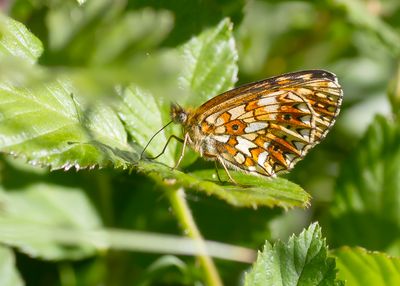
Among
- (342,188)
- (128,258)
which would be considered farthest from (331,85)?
(128,258)

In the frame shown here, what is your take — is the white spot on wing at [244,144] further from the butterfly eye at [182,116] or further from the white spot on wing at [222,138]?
the butterfly eye at [182,116]

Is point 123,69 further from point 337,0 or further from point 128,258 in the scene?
point 337,0

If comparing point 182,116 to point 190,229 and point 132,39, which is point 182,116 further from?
point 132,39

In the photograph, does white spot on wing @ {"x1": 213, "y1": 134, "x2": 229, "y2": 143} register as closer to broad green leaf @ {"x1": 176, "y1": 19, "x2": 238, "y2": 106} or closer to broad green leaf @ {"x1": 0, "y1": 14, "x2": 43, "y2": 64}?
broad green leaf @ {"x1": 176, "y1": 19, "x2": 238, "y2": 106}

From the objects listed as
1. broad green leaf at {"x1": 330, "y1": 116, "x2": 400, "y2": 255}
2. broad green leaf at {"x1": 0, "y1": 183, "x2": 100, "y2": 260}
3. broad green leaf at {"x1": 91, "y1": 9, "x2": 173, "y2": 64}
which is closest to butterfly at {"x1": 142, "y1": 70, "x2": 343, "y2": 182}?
broad green leaf at {"x1": 330, "y1": 116, "x2": 400, "y2": 255}

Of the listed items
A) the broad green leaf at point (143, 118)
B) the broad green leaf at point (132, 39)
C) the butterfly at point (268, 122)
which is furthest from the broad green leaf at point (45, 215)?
the broad green leaf at point (132, 39)

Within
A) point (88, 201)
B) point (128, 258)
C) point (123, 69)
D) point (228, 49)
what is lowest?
point (123, 69)

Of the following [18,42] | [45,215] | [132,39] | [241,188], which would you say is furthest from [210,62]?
[132,39]
